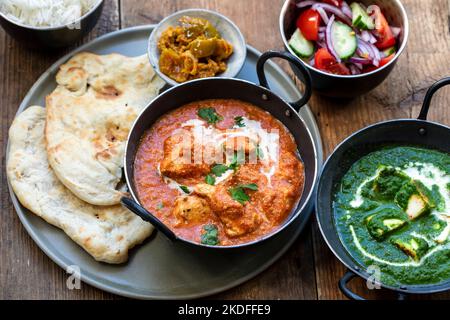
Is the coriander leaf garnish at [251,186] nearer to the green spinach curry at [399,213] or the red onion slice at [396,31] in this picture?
the green spinach curry at [399,213]

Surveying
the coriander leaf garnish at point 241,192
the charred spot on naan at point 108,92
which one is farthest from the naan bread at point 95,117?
the coriander leaf garnish at point 241,192

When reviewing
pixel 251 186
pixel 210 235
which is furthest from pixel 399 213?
pixel 210 235

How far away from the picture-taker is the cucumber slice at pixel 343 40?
4172 millimetres

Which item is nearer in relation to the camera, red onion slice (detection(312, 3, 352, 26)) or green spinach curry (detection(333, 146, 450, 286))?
green spinach curry (detection(333, 146, 450, 286))

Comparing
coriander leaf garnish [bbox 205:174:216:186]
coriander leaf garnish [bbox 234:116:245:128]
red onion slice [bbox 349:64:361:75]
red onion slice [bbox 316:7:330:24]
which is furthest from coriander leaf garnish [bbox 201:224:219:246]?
red onion slice [bbox 316:7:330:24]

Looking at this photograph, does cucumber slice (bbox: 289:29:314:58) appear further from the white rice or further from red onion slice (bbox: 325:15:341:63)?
the white rice

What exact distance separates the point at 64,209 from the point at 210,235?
34.5 inches

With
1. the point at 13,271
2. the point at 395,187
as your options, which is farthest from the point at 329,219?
the point at 13,271

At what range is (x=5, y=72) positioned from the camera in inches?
177

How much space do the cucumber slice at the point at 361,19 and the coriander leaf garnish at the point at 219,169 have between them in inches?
48.6

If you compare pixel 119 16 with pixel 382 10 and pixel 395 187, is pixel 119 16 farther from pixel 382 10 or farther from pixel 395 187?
pixel 395 187

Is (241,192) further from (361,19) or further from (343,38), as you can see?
(361,19)

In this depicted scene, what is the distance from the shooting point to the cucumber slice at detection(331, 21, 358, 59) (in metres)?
4.17

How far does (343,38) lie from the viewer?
4.22 meters
